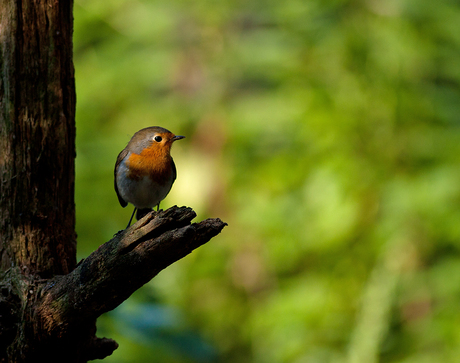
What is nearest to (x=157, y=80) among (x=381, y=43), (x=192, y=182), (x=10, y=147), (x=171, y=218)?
(x=192, y=182)

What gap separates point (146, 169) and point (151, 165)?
0.04 metres

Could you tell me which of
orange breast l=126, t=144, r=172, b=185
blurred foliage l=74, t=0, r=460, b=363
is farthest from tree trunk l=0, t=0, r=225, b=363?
blurred foliage l=74, t=0, r=460, b=363

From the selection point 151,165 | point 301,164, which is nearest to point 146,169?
point 151,165

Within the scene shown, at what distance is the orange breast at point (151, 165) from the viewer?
286 cm

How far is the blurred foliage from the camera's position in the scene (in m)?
3.88

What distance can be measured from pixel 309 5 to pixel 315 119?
967 mm

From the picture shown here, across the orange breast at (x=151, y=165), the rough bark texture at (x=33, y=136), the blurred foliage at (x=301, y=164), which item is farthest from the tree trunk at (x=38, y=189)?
the blurred foliage at (x=301, y=164)

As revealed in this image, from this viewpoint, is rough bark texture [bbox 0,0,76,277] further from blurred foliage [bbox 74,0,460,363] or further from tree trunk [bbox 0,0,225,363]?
blurred foliage [bbox 74,0,460,363]

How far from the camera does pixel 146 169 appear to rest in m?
2.86

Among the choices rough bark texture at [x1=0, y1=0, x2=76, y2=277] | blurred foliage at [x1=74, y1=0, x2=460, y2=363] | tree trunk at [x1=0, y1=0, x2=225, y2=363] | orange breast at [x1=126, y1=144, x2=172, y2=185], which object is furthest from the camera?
blurred foliage at [x1=74, y1=0, x2=460, y2=363]

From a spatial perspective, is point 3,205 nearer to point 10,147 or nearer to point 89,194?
point 10,147

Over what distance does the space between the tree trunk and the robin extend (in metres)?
0.74

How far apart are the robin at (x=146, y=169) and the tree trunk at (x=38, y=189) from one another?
74cm

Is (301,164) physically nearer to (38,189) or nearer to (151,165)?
(151,165)
